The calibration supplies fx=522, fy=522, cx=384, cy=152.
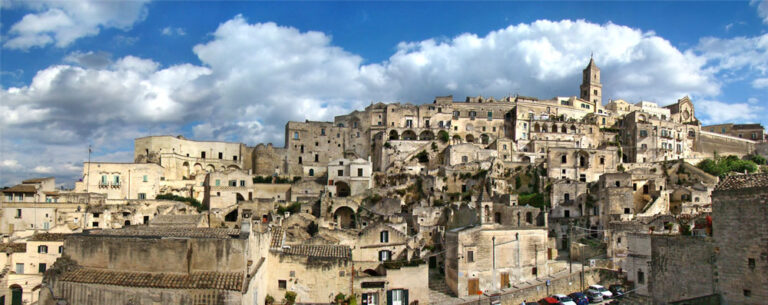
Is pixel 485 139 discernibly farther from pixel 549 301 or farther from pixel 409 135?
pixel 549 301

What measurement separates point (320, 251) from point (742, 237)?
60.9 ft

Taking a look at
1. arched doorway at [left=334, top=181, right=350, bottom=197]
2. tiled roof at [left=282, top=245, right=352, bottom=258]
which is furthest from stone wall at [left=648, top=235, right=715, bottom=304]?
arched doorway at [left=334, top=181, right=350, bottom=197]

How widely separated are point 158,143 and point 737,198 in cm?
6038

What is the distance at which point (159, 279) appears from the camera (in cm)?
1856

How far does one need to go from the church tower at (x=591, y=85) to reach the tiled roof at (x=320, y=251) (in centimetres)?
7542

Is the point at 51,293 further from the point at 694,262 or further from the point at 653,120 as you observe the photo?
the point at 653,120

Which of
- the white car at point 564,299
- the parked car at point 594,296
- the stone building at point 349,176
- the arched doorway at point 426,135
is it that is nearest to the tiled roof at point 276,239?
the white car at point 564,299

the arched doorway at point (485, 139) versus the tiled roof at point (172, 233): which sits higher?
the arched doorway at point (485, 139)

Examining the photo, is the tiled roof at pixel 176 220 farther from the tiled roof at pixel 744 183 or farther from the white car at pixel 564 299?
the tiled roof at pixel 744 183

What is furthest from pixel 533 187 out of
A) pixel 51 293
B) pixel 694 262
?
pixel 51 293

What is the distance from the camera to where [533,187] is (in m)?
56.9

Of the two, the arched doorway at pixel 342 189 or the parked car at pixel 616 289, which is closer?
the parked car at pixel 616 289

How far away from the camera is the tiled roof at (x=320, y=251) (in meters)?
26.4

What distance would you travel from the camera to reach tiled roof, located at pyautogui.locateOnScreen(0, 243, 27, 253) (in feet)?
117
